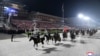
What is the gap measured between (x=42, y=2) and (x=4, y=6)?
1672cm

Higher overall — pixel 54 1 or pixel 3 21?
pixel 54 1

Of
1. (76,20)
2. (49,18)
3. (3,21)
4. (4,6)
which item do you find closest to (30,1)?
(4,6)

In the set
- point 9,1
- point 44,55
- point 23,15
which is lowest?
point 44,55

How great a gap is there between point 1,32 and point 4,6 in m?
12.0

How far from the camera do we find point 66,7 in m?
68.7

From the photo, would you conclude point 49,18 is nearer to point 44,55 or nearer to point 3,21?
point 3,21

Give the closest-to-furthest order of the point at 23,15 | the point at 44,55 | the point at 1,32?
the point at 44,55, the point at 1,32, the point at 23,15

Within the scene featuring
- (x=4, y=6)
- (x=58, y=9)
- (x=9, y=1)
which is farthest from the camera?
(x=58, y=9)

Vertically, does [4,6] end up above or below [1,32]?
above

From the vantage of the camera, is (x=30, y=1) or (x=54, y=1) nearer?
(x=30, y=1)

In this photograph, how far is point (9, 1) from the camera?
1950 inches

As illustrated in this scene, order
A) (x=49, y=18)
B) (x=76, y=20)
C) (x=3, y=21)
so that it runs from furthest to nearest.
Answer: (x=76, y=20), (x=49, y=18), (x=3, y=21)

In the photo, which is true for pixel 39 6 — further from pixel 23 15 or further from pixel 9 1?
pixel 9 1

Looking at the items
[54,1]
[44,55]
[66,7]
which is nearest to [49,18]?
[66,7]
